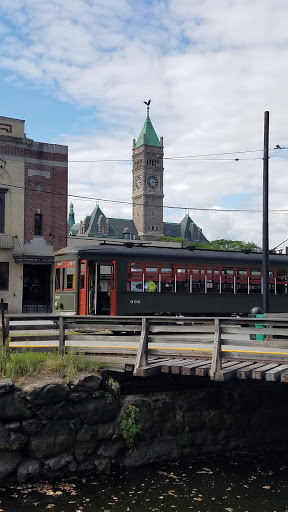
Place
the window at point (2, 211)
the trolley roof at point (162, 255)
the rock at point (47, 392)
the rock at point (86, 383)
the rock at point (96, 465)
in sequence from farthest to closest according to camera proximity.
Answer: the window at point (2, 211)
the trolley roof at point (162, 255)
the rock at point (86, 383)
the rock at point (96, 465)
the rock at point (47, 392)

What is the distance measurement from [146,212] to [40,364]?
12623cm

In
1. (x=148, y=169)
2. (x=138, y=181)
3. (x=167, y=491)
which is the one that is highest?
(x=148, y=169)

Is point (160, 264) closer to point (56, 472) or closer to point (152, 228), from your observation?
point (56, 472)

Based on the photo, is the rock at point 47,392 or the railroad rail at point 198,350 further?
the rock at point 47,392

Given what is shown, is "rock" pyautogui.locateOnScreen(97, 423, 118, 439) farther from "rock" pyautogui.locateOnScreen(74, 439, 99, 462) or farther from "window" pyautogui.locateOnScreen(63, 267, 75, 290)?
"window" pyautogui.locateOnScreen(63, 267, 75, 290)

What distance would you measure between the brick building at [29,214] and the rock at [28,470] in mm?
21594

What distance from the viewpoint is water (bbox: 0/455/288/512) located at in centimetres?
1044

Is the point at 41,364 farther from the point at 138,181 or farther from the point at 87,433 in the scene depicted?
the point at 138,181

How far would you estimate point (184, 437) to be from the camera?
13438 millimetres

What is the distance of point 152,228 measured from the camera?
138m

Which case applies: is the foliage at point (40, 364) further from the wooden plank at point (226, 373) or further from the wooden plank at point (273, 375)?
the wooden plank at point (273, 375)

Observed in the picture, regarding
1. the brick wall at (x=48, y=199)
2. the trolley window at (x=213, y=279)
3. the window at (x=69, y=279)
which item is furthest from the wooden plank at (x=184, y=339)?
the brick wall at (x=48, y=199)

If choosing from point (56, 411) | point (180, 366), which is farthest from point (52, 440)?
point (180, 366)

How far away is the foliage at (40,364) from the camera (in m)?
12.6
